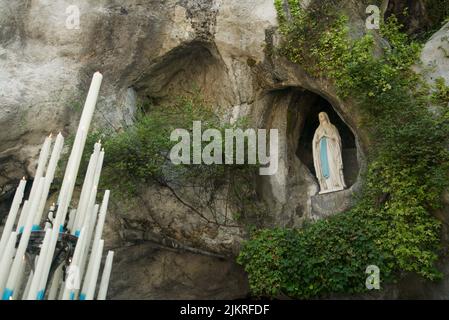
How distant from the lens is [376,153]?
8.66 m

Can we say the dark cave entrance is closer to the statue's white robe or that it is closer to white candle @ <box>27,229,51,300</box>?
the statue's white robe

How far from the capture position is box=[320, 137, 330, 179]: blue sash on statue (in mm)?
9820

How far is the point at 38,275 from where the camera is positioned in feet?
12.4

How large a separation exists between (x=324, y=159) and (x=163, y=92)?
4727mm

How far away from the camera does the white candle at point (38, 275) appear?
371cm

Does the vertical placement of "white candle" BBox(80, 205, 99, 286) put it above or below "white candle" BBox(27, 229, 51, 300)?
above

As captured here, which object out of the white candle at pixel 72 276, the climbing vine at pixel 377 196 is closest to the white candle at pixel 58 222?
the white candle at pixel 72 276

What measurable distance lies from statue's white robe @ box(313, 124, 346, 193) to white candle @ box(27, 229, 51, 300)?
6.87 metres

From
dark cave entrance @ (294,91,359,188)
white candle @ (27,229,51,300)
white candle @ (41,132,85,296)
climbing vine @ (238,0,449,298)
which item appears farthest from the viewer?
dark cave entrance @ (294,91,359,188)

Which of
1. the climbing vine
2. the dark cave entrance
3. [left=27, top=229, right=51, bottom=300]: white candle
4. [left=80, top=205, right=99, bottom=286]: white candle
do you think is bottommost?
[left=27, top=229, right=51, bottom=300]: white candle

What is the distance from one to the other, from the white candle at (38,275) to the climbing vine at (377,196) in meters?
5.04

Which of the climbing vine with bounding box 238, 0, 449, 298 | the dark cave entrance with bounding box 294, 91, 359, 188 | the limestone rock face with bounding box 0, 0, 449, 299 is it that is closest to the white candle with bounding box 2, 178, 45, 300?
the climbing vine with bounding box 238, 0, 449, 298

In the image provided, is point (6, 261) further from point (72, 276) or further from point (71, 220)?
point (71, 220)
